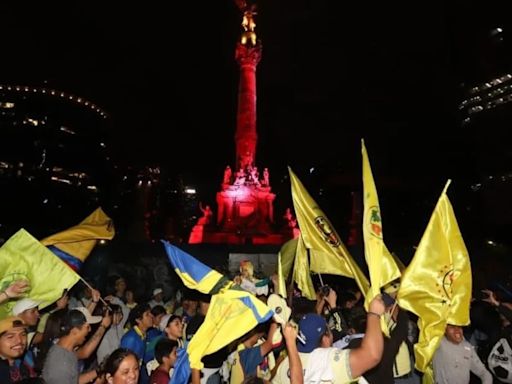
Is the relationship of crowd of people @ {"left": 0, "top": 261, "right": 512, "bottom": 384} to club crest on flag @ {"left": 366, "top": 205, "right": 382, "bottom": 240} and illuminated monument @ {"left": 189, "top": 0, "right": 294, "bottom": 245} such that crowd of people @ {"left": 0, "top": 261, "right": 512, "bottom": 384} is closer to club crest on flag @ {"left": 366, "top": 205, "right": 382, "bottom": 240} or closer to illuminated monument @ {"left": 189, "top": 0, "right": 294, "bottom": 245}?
club crest on flag @ {"left": 366, "top": 205, "right": 382, "bottom": 240}

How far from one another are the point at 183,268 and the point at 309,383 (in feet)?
5.15

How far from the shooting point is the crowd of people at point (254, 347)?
3.53 meters

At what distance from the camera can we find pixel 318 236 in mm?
6027

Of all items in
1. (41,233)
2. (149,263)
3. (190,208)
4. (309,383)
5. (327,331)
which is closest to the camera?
(309,383)

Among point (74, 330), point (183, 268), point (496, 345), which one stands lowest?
point (496, 345)

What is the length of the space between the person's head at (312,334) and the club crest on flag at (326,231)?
1.83m

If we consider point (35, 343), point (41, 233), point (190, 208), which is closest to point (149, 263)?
point (35, 343)

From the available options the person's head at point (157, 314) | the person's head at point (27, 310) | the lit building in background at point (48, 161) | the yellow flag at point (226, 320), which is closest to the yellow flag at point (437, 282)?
the yellow flag at point (226, 320)

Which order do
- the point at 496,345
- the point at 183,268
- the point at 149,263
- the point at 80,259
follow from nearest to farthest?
the point at 183,268 → the point at 496,345 → the point at 80,259 → the point at 149,263

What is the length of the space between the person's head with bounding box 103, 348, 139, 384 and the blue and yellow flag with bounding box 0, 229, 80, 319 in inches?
79.3

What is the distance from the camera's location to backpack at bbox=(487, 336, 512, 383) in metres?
6.11

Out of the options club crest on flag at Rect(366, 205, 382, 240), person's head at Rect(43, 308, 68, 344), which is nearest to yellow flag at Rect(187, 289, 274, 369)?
club crest on flag at Rect(366, 205, 382, 240)

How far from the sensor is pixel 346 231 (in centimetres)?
4556

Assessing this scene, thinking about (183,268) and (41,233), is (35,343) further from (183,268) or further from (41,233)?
(41,233)
